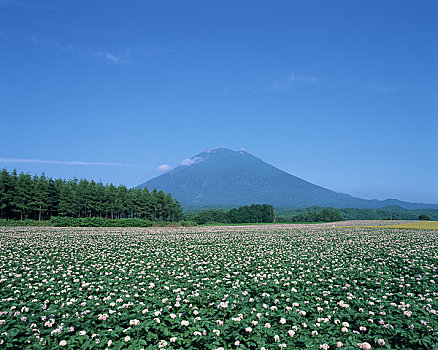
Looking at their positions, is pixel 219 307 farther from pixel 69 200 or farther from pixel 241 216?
pixel 241 216

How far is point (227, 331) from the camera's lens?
548 centimetres

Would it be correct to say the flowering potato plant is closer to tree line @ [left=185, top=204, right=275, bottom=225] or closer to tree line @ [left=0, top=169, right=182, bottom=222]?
tree line @ [left=0, top=169, right=182, bottom=222]

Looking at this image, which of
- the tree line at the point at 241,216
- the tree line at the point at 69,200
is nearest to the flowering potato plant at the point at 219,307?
the tree line at the point at 69,200

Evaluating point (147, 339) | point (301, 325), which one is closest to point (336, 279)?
point (301, 325)

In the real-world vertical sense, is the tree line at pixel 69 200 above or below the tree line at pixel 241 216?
above

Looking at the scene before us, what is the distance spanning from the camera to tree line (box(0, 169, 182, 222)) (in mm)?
55656

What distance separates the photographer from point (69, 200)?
60.1m

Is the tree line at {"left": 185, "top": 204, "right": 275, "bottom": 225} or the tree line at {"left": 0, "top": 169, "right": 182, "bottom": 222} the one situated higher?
the tree line at {"left": 0, "top": 169, "right": 182, "bottom": 222}

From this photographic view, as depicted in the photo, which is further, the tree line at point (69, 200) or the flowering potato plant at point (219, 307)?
the tree line at point (69, 200)

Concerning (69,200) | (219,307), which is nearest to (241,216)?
(69,200)

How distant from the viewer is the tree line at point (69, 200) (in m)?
55.7

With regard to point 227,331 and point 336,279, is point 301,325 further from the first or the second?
point 336,279

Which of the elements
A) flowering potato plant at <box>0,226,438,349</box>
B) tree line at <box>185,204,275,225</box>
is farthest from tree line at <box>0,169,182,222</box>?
flowering potato plant at <box>0,226,438,349</box>

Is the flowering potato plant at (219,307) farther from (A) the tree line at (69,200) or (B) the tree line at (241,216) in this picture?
(B) the tree line at (241,216)
